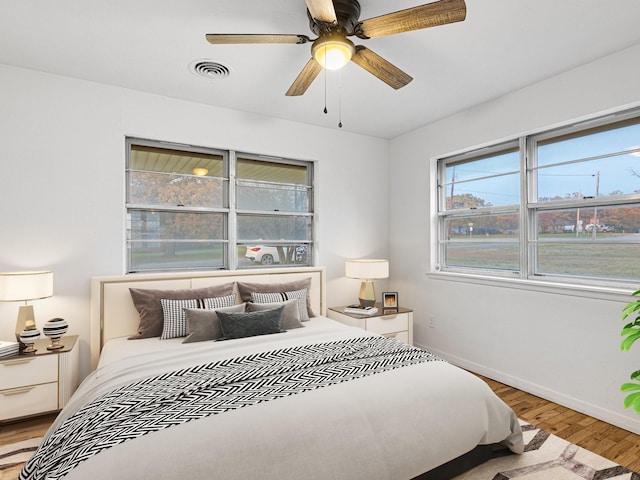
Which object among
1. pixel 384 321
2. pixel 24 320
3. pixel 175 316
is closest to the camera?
pixel 24 320

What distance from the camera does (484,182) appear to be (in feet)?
11.6

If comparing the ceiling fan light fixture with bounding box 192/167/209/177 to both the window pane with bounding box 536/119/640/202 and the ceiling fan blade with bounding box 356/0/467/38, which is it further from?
the window pane with bounding box 536/119/640/202

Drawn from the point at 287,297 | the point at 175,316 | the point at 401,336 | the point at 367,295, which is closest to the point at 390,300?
the point at 367,295

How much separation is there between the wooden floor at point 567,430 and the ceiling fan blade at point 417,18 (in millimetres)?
2652

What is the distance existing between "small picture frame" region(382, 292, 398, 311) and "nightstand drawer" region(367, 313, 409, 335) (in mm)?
122

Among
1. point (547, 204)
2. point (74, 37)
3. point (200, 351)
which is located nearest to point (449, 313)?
point (547, 204)

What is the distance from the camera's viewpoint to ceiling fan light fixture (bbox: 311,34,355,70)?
1.83m

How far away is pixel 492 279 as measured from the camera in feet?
10.7

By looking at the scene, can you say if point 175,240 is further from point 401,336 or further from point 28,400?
point 401,336

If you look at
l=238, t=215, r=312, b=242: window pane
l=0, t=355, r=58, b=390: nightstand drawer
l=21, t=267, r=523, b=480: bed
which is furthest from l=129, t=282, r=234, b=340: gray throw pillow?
l=238, t=215, r=312, b=242: window pane

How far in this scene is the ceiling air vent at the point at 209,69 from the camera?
8.44 ft

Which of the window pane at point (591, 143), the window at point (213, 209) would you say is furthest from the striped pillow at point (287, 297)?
the window pane at point (591, 143)

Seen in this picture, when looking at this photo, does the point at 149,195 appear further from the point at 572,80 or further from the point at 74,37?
the point at 572,80

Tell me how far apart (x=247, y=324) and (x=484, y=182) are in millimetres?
2719
